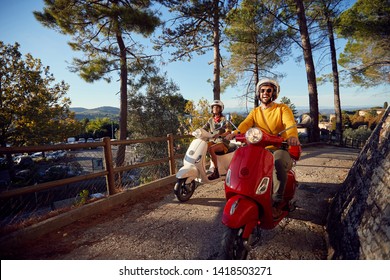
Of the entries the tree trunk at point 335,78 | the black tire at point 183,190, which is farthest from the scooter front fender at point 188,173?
the tree trunk at point 335,78

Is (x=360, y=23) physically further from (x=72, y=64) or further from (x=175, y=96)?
(x=72, y=64)

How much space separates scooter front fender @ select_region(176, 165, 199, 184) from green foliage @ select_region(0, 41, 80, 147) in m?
13.0

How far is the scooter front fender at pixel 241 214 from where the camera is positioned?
163 centimetres

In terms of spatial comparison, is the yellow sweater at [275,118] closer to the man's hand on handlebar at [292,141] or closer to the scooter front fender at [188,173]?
the man's hand on handlebar at [292,141]

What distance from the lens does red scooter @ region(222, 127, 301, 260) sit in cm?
167

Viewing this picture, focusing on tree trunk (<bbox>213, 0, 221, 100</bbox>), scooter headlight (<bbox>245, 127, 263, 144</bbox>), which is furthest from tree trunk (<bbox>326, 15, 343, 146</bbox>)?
scooter headlight (<bbox>245, 127, 263, 144</bbox>)

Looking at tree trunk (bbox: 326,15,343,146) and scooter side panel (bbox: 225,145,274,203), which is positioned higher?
tree trunk (bbox: 326,15,343,146)

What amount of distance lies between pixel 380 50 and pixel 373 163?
13.3m

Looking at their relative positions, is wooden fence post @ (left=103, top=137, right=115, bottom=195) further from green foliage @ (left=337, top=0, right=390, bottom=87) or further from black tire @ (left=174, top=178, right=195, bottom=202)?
green foliage @ (left=337, top=0, right=390, bottom=87)

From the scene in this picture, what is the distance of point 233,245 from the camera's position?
1691mm

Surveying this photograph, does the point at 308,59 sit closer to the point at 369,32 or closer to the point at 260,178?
the point at 369,32

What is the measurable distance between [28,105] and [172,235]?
16.2 m
